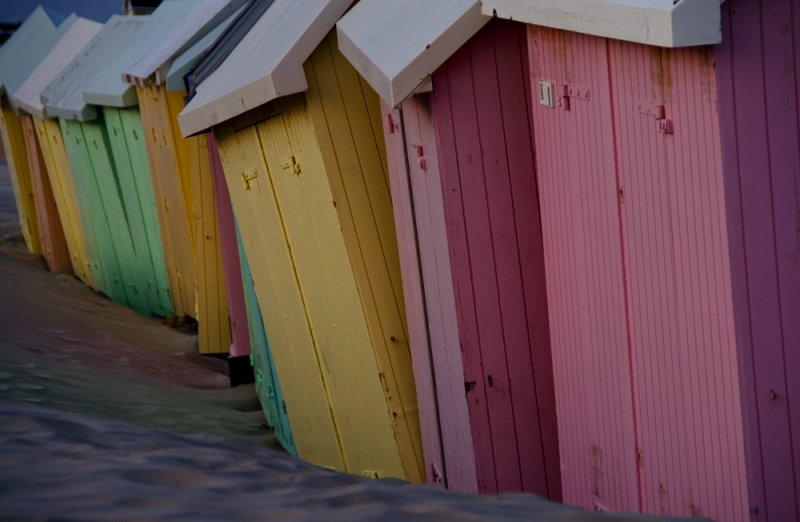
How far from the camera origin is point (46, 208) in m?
17.2

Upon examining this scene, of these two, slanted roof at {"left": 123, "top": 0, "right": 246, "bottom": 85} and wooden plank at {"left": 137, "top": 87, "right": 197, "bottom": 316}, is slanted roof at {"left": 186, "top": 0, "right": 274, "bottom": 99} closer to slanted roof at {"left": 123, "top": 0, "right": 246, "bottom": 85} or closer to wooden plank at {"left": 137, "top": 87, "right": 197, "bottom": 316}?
slanted roof at {"left": 123, "top": 0, "right": 246, "bottom": 85}

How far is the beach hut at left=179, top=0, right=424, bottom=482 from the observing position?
6105 mm

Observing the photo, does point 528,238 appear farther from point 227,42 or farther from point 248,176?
point 227,42

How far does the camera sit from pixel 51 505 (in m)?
3.81

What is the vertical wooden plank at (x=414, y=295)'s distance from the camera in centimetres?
569

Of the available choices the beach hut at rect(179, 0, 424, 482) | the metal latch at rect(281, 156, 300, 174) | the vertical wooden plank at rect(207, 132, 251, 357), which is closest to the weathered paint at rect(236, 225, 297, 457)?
the vertical wooden plank at rect(207, 132, 251, 357)

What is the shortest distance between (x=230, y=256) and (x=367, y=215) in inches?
150

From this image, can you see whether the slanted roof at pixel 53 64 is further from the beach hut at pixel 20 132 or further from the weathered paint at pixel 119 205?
the weathered paint at pixel 119 205

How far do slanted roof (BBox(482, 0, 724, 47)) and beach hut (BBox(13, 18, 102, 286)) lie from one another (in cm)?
1131

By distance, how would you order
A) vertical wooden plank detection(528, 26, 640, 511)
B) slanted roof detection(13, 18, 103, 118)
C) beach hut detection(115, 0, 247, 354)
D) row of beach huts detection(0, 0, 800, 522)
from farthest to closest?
slanted roof detection(13, 18, 103, 118) → beach hut detection(115, 0, 247, 354) → vertical wooden plank detection(528, 26, 640, 511) → row of beach huts detection(0, 0, 800, 522)

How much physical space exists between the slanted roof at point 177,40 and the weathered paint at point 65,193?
376cm

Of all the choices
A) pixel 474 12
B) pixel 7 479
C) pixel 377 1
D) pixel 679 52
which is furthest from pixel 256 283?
pixel 679 52

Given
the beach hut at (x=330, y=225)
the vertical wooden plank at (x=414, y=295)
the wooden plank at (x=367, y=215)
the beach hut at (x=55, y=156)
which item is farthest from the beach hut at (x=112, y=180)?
the vertical wooden plank at (x=414, y=295)

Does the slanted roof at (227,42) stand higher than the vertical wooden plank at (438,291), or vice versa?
the slanted roof at (227,42)
